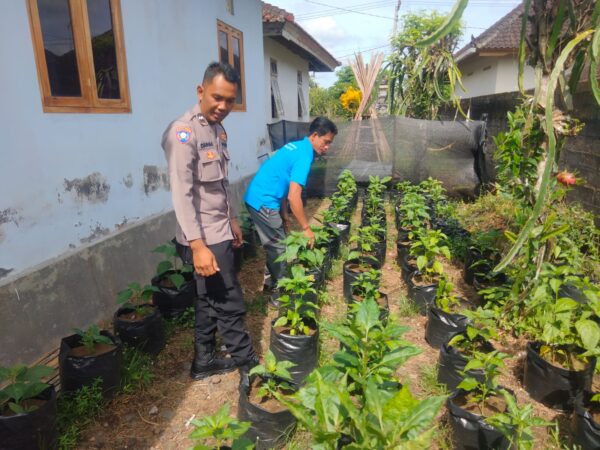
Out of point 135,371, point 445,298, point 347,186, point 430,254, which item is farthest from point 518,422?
point 347,186

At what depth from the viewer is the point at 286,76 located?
10.4 metres

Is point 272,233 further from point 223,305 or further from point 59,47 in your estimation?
point 59,47

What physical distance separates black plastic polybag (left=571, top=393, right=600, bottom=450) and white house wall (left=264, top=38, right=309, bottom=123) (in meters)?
7.76

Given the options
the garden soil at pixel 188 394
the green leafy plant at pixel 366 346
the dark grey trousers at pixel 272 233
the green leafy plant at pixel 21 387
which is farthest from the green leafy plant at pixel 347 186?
the green leafy plant at pixel 21 387

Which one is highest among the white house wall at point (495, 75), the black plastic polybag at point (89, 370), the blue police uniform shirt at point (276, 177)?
the white house wall at point (495, 75)

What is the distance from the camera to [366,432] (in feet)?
3.84

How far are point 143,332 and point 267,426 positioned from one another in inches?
49.6

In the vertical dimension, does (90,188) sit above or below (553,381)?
above

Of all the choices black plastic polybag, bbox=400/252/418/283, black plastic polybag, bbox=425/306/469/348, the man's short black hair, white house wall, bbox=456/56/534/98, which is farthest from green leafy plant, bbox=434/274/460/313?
white house wall, bbox=456/56/534/98

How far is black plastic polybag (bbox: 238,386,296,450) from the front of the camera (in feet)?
6.74

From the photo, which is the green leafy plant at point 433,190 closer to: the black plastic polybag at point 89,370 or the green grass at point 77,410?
the black plastic polybag at point 89,370

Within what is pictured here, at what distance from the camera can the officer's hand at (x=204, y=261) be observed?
2.21 meters

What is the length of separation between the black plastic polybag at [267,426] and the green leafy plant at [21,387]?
1011mm

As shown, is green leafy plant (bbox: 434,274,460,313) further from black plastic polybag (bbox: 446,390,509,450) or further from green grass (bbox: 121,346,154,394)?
green grass (bbox: 121,346,154,394)
